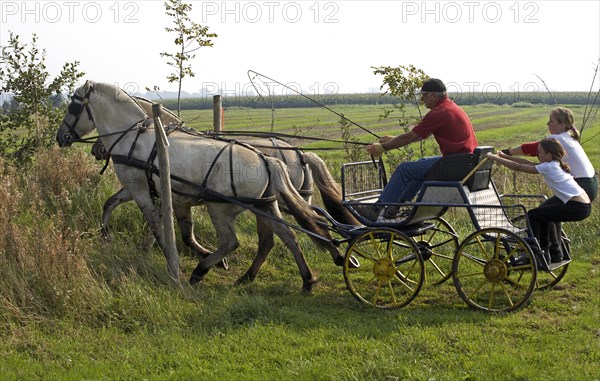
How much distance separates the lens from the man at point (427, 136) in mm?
6930

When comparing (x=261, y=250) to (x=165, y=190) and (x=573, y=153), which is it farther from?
(x=573, y=153)

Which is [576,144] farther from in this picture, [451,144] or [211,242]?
[211,242]

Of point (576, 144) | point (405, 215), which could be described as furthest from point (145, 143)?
point (576, 144)

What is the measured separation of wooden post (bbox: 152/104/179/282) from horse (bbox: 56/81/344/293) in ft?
0.08

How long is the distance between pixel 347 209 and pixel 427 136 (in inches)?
50.4

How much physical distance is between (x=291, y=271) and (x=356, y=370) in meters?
3.45

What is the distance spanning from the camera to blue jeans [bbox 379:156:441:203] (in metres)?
7.09

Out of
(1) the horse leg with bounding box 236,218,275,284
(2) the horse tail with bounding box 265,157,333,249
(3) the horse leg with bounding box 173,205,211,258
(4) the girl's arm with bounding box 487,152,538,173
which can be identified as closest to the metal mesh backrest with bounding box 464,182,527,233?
(4) the girl's arm with bounding box 487,152,538,173

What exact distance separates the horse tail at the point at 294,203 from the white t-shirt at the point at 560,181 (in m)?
2.37

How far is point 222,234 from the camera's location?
7.85m

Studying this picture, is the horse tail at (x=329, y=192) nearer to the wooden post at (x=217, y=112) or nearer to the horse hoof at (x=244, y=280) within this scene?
the horse hoof at (x=244, y=280)

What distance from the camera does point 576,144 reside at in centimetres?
716

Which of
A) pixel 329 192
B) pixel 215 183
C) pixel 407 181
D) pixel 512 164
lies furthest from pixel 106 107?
pixel 512 164

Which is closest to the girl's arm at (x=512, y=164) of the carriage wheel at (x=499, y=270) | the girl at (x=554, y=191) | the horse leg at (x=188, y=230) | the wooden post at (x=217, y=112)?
the girl at (x=554, y=191)
